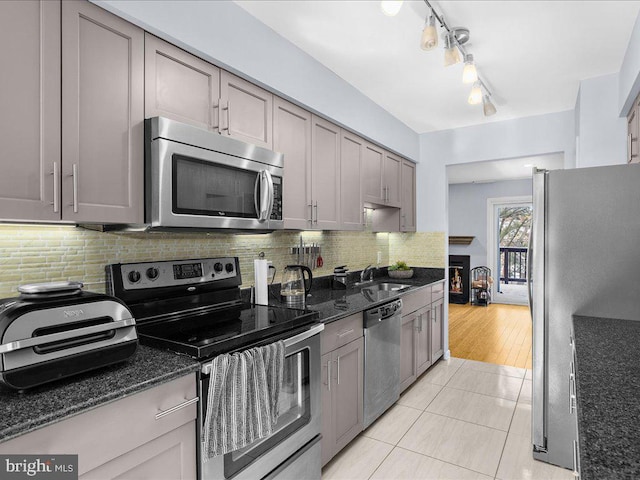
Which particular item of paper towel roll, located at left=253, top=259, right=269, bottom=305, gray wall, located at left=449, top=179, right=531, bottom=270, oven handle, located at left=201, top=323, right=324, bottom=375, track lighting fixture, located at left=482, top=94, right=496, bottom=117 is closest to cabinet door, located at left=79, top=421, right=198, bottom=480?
oven handle, located at left=201, top=323, right=324, bottom=375

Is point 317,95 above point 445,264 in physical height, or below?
above

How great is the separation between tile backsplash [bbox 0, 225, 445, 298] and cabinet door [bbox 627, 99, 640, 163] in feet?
7.10

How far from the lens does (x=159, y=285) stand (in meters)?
1.87

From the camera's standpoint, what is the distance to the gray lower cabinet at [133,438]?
98cm

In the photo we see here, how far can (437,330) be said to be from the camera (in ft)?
12.9

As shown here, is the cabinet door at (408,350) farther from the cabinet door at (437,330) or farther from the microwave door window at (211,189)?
the microwave door window at (211,189)

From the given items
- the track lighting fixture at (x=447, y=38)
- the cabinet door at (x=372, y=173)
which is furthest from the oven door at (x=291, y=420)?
the cabinet door at (x=372, y=173)

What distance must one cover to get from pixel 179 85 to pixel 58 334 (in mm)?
1179

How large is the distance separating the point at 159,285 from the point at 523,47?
259 centimetres

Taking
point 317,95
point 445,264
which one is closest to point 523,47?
point 317,95

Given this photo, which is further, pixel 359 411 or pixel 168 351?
pixel 359 411

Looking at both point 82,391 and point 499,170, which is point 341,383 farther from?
point 499,170

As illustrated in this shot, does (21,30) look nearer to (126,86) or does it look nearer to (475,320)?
(126,86)

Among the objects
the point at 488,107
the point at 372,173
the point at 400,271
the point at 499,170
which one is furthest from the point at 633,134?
the point at 499,170
